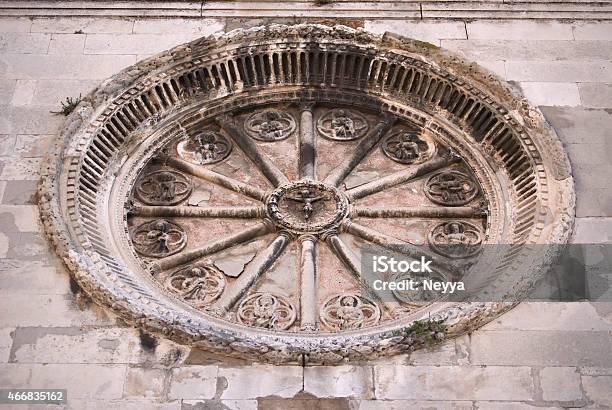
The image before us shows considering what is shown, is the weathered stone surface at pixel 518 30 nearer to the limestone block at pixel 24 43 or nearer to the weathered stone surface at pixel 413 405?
the limestone block at pixel 24 43

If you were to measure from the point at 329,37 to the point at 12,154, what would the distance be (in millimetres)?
3846

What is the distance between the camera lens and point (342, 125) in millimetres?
14039

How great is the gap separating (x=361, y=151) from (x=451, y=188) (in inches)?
45.3

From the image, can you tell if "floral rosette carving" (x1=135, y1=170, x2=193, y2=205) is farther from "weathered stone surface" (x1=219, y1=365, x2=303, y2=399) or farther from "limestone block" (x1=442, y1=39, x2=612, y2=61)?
"limestone block" (x1=442, y1=39, x2=612, y2=61)

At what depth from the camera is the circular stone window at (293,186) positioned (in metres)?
11.4

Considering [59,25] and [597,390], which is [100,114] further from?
[597,390]

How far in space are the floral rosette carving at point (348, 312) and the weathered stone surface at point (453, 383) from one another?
42.7 inches

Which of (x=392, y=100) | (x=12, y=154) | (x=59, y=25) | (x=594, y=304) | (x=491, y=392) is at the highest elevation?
(x=59, y=25)

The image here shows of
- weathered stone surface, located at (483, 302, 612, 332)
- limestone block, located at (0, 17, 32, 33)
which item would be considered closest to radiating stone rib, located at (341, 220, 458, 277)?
weathered stone surface, located at (483, 302, 612, 332)

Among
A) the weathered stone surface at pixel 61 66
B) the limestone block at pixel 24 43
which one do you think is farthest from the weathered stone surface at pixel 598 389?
the limestone block at pixel 24 43

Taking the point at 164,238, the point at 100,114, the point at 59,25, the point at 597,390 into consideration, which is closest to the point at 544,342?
the point at 597,390

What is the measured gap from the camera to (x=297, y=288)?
12102mm

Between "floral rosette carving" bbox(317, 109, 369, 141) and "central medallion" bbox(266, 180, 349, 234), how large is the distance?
1004mm

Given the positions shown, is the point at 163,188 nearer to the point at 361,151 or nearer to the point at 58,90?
the point at 58,90
